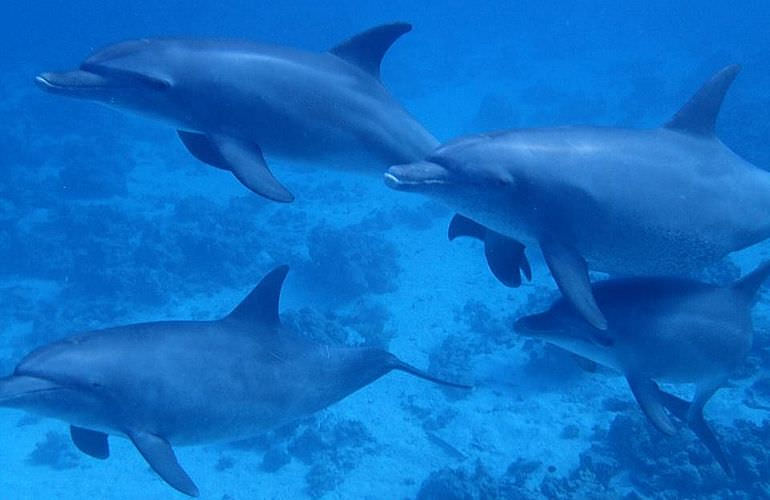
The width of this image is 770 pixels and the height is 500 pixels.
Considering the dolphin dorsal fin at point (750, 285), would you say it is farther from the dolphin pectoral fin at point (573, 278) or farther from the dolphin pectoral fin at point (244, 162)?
the dolphin pectoral fin at point (244, 162)

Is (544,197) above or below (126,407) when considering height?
above

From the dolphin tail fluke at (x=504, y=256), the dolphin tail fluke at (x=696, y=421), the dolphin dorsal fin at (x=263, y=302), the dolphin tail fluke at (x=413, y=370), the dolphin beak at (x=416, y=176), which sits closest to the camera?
the dolphin beak at (x=416, y=176)

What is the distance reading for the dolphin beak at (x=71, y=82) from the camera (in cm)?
517

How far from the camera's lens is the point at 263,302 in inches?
242

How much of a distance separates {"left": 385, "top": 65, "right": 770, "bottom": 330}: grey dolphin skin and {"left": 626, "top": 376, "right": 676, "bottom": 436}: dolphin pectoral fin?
3.46ft

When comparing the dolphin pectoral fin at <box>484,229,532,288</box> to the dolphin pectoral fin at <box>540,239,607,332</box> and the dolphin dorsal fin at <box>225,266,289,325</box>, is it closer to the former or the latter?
the dolphin pectoral fin at <box>540,239,607,332</box>

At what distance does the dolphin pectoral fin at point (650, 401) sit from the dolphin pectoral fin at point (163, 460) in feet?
12.6

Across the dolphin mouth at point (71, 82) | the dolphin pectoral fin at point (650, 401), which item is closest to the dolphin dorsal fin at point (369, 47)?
the dolphin mouth at point (71, 82)

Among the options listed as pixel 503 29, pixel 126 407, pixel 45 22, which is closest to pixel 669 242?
pixel 126 407

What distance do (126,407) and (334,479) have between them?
679 cm

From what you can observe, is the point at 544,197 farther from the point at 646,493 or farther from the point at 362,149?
the point at 646,493

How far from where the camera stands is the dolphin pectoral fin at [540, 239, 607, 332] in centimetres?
439

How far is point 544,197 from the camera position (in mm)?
4574

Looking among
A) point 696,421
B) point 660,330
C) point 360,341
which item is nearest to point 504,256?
point 660,330
